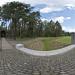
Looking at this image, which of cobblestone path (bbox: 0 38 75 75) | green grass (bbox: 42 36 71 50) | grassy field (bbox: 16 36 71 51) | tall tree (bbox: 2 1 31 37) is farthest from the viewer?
tall tree (bbox: 2 1 31 37)

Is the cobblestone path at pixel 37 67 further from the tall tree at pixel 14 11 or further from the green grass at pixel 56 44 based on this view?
the tall tree at pixel 14 11

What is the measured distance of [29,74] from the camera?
673cm

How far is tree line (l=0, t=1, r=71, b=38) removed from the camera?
54312 millimetres

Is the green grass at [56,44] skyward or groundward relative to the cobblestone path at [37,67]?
groundward

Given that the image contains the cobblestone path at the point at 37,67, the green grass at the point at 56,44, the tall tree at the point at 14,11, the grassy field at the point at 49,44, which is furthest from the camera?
the tall tree at the point at 14,11

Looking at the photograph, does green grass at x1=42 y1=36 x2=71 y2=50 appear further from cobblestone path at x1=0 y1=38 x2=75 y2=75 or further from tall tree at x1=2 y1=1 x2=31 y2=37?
tall tree at x1=2 y1=1 x2=31 y2=37

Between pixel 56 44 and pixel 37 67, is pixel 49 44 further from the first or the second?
pixel 37 67

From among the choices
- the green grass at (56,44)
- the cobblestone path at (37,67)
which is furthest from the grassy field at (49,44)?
the cobblestone path at (37,67)

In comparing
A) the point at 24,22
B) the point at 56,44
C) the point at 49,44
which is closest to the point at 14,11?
the point at 24,22

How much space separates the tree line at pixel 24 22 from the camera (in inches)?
2138

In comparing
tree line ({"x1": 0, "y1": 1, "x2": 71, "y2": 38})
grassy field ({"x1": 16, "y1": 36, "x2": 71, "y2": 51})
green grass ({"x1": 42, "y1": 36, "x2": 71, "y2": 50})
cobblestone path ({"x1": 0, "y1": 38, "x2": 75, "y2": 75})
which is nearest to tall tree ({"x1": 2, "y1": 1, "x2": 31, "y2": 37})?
tree line ({"x1": 0, "y1": 1, "x2": 71, "y2": 38})

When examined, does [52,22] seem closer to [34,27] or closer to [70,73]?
[34,27]

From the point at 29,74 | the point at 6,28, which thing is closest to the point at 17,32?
the point at 6,28

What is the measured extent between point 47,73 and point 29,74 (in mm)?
529
